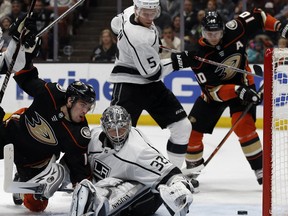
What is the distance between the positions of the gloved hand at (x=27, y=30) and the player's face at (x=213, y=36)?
108cm

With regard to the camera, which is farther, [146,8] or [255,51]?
[255,51]

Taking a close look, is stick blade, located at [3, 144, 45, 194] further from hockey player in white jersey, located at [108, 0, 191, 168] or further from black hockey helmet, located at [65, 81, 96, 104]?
hockey player in white jersey, located at [108, 0, 191, 168]

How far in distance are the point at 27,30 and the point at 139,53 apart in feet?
2.17

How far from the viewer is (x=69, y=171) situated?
4.60 metres

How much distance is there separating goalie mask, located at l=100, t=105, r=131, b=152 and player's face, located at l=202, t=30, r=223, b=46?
1.16m

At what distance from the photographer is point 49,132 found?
15.0ft

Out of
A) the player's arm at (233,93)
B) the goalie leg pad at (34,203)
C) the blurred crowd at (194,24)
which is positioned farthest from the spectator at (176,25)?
the goalie leg pad at (34,203)

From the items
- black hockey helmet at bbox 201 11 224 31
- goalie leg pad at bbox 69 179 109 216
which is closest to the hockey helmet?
black hockey helmet at bbox 201 11 224 31

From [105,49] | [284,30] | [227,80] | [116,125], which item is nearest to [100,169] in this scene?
[116,125]

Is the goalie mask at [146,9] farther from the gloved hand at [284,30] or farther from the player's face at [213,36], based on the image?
the gloved hand at [284,30]

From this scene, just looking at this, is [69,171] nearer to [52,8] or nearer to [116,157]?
[116,157]

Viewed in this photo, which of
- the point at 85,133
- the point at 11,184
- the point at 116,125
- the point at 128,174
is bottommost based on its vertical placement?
the point at 11,184

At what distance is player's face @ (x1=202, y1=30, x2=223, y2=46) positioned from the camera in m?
5.28

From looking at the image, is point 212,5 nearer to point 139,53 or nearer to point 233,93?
point 233,93
